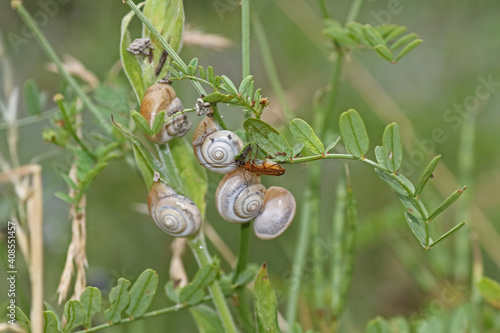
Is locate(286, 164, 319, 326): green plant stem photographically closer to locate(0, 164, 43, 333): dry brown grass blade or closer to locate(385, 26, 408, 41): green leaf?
locate(385, 26, 408, 41): green leaf

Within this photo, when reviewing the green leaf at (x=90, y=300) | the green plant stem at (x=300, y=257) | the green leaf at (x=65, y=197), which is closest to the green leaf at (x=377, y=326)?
the green plant stem at (x=300, y=257)

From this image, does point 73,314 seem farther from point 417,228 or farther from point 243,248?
point 417,228

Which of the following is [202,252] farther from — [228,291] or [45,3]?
[45,3]

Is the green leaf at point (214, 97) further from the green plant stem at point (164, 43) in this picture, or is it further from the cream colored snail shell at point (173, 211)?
the cream colored snail shell at point (173, 211)

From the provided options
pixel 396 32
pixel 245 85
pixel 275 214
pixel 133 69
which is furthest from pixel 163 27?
pixel 396 32

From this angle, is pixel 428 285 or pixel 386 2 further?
pixel 386 2

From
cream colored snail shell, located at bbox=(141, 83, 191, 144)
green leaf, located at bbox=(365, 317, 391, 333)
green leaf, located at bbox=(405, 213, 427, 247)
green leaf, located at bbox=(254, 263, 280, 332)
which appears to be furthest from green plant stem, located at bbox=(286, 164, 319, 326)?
cream colored snail shell, located at bbox=(141, 83, 191, 144)

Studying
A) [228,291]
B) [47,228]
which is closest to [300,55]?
[47,228]
